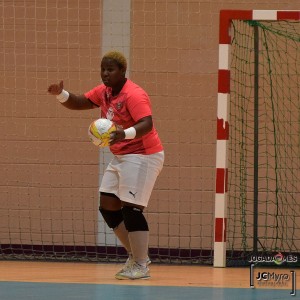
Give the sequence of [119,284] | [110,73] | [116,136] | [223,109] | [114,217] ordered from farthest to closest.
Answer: [223,109], [114,217], [110,73], [119,284], [116,136]

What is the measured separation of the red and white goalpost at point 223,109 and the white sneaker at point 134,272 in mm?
1361

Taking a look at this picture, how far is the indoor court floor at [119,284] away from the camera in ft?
21.0

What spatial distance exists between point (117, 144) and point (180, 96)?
282 centimetres

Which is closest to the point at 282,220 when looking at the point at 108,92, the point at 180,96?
the point at 180,96

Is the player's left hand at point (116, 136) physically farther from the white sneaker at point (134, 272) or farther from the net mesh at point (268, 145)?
the net mesh at point (268, 145)

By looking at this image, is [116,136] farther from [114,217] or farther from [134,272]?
[134,272]

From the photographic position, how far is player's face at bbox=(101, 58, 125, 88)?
731cm

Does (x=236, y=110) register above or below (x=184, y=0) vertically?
below

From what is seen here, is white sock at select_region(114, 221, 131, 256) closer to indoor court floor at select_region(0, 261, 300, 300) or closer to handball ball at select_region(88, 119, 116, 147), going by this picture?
indoor court floor at select_region(0, 261, 300, 300)

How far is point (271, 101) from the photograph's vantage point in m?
10.0

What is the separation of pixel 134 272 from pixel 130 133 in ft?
3.93

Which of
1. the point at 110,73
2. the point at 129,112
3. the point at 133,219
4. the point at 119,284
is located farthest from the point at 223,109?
the point at 119,284

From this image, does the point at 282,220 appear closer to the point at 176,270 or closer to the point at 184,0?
the point at 176,270

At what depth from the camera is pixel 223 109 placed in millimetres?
8562
